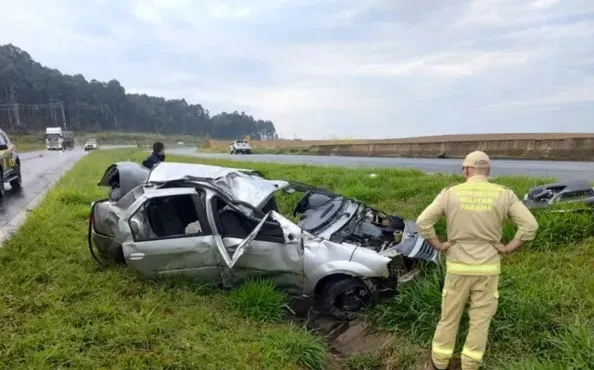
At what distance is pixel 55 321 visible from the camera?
434cm

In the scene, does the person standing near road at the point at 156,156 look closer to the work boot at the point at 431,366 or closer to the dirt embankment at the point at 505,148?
the work boot at the point at 431,366

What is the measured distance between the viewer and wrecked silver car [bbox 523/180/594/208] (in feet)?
20.4

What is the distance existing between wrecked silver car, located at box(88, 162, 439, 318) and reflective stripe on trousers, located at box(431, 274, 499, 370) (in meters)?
1.25

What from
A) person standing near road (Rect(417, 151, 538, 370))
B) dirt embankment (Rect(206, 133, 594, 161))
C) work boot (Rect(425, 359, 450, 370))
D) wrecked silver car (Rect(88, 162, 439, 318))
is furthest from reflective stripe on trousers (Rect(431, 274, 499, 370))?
dirt embankment (Rect(206, 133, 594, 161))

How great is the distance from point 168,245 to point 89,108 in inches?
4277

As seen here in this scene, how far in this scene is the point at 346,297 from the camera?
5.22 meters

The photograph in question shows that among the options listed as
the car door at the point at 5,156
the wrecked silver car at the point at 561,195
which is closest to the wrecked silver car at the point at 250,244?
the wrecked silver car at the point at 561,195

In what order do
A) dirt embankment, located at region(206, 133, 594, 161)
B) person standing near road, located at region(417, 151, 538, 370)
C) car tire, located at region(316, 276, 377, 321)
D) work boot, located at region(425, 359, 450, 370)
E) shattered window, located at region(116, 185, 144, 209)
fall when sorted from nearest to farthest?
1. person standing near road, located at region(417, 151, 538, 370)
2. work boot, located at region(425, 359, 450, 370)
3. car tire, located at region(316, 276, 377, 321)
4. shattered window, located at region(116, 185, 144, 209)
5. dirt embankment, located at region(206, 133, 594, 161)

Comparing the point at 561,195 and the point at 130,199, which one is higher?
the point at 130,199

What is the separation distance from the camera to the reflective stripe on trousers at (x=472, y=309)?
3.69 meters

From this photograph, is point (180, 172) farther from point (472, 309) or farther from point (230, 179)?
point (472, 309)

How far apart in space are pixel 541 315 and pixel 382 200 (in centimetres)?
568

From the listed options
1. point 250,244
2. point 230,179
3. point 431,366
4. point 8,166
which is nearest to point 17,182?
point 8,166

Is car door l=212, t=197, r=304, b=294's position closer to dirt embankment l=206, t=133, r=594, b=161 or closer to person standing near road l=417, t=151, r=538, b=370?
person standing near road l=417, t=151, r=538, b=370
